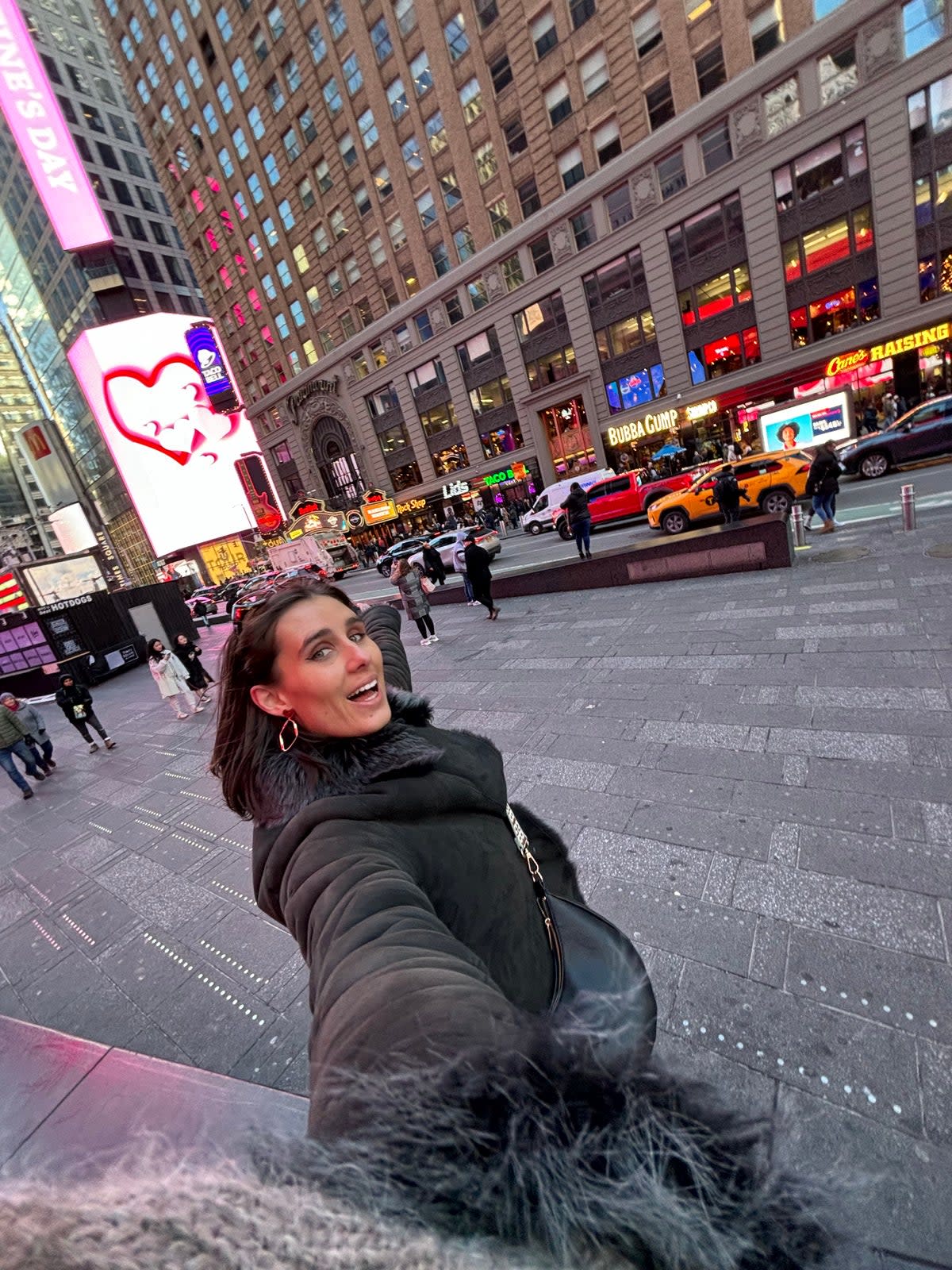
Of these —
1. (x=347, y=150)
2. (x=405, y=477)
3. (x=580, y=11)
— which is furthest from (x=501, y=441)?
(x=347, y=150)

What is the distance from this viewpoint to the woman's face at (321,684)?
1600mm

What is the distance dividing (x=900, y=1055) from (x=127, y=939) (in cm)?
498

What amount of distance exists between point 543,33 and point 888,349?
74.4 feet

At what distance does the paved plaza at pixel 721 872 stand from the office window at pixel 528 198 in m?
30.3

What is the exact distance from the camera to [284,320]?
140 feet

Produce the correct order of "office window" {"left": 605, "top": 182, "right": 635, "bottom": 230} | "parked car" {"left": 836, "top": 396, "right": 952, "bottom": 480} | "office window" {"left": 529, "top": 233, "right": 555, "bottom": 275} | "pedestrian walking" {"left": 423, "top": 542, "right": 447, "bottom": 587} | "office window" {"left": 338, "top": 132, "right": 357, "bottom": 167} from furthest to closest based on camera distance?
"office window" {"left": 338, "top": 132, "right": 357, "bottom": 167} < "office window" {"left": 529, "top": 233, "right": 555, "bottom": 275} < "office window" {"left": 605, "top": 182, "right": 635, "bottom": 230} < "parked car" {"left": 836, "top": 396, "right": 952, "bottom": 480} < "pedestrian walking" {"left": 423, "top": 542, "right": 447, "bottom": 587}

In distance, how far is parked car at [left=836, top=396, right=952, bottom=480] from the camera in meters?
15.4

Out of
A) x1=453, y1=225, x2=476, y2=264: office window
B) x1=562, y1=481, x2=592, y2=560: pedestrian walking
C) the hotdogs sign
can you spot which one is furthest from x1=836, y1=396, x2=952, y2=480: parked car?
x1=453, y1=225, x2=476, y2=264: office window

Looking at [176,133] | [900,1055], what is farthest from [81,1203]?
[176,133]

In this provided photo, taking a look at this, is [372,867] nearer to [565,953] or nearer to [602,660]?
[565,953]

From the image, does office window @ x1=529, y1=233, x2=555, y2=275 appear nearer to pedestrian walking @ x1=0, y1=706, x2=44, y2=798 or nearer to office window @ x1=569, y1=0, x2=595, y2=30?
office window @ x1=569, y1=0, x2=595, y2=30

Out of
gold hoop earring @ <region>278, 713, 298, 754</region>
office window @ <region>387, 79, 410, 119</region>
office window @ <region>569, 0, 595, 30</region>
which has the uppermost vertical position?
office window @ <region>387, 79, 410, 119</region>

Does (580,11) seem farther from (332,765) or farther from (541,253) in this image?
(332,765)

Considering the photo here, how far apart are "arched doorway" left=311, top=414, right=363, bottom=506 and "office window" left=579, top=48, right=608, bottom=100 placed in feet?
81.5
